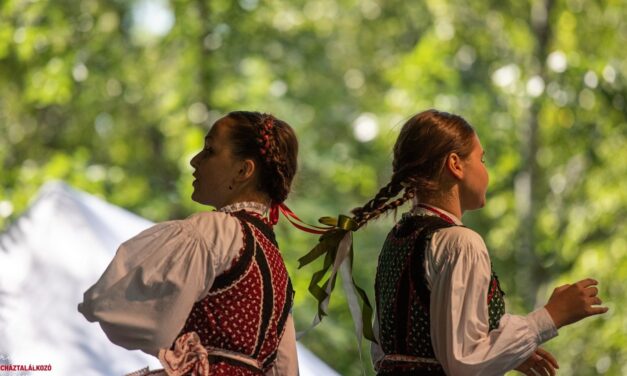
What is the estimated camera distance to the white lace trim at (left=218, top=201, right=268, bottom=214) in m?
1.72

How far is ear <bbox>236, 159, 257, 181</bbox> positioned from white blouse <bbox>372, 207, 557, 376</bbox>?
334mm

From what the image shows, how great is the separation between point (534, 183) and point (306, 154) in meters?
1.31

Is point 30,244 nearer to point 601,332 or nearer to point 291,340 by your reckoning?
point 291,340

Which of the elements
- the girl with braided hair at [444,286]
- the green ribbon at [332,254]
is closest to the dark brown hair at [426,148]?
the girl with braided hair at [444,286]

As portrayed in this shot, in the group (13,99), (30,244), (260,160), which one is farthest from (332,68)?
(260,160)

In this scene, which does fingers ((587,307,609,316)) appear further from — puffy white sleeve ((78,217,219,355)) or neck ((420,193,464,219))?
puffy white sleeve ((78,217,219,355))

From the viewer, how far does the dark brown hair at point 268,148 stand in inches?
69.1

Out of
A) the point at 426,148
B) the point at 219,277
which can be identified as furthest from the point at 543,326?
the point at 219,277

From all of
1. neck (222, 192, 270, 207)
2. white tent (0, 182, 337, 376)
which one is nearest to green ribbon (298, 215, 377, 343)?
neck (222, 192, 270, 207)

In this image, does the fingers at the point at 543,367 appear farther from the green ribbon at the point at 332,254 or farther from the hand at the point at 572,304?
the green ribbon at the point at 332,254

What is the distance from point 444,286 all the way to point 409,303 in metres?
0.09

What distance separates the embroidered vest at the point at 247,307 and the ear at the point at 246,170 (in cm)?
6

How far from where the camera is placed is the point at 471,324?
156 centimetres

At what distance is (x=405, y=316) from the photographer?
5.44ft
